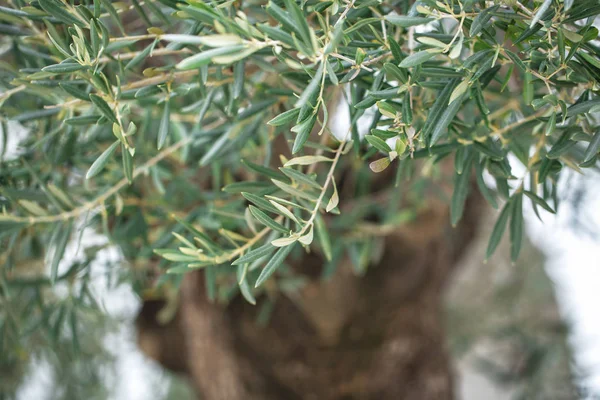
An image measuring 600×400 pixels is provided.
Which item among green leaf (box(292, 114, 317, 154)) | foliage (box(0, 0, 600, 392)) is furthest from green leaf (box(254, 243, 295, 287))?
green leaf (box(292, 114, 317, 154))

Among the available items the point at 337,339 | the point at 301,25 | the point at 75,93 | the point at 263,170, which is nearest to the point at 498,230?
the point at 263,170

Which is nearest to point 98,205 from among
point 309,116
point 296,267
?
point 309,116

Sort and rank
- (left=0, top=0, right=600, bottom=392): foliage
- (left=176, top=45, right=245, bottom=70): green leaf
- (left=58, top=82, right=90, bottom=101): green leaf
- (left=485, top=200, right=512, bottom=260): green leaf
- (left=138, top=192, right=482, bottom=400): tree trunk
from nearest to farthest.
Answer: (left=176, top=45, right=245, bottom=70): green leaf
(left=0, top=0, right=600, bottom=392): foliage
(left=58, top=82, right=90, bottom=101): green leaf
(left=485, top=200, right=512, bottom=260): green leaf
(left=138, top=192, right=482, bottom=400): tree trunk

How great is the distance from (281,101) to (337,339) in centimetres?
109

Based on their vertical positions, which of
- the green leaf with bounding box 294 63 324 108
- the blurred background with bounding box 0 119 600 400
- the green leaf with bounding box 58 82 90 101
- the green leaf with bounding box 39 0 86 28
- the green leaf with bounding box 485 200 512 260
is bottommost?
the blurred background with bounding box 0 119 600 400

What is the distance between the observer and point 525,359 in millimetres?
2119

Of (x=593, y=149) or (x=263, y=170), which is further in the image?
(x=263, y=170)

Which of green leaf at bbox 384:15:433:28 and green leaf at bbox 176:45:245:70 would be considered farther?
green leaf at bbox 384:15:433:28

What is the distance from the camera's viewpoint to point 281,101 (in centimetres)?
90

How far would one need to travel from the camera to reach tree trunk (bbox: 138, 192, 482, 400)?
1.78 m

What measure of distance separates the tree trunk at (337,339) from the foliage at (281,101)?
65cm

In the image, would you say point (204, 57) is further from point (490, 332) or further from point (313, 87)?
point (490, 332)

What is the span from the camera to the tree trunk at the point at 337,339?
1.78 metres

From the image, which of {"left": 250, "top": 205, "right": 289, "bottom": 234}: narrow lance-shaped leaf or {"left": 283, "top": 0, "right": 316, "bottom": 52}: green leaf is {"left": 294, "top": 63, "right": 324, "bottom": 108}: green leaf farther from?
{"left": 250, "top": 205, "right": 289, "bottom": 234}: narrow lance-shaped leaf
